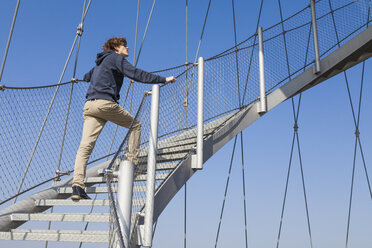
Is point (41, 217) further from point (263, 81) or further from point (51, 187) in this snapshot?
point (263, 81)

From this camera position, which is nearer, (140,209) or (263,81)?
(140,209)

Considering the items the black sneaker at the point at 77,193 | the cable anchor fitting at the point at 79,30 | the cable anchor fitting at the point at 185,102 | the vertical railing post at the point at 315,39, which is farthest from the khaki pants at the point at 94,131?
the vertical railing post at the point at 315,39

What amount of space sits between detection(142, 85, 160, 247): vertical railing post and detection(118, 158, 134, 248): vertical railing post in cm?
24

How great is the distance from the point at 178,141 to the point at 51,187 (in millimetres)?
1243

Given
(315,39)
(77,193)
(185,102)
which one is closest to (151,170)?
(77,193)

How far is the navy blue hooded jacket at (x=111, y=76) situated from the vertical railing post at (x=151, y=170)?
26 centimetres

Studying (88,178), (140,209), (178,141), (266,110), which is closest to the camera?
(140,209)

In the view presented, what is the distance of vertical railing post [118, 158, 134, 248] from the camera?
193 centimetres

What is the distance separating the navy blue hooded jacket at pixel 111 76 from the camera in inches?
104

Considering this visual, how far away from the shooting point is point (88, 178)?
133 inches

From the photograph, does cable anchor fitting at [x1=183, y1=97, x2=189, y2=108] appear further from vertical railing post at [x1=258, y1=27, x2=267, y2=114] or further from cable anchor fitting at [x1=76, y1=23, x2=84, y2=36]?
cable anchor fitting at [x1=76, y1=23, x2=84, y2=36]

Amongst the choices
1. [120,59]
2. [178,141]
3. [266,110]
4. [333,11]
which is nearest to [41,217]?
[120,59]

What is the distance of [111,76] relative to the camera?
2746 mm

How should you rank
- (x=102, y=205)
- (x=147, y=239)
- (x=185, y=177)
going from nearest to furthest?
(x=147, y=239)
(x=102, y=205)
(x=185, y=177)
